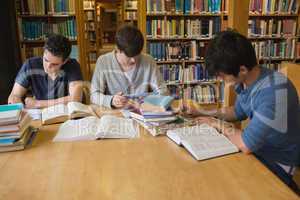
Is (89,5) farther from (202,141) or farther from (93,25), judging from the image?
(202,141)

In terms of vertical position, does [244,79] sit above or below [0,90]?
above

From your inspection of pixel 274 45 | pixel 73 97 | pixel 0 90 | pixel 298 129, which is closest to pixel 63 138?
pixel 73 97

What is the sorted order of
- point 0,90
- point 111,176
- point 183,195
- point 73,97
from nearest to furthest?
point 183,195 < point 111,176 < point 73,97 < point 0,90

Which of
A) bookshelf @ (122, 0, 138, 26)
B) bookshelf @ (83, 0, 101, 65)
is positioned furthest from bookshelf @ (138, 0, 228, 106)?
bookshelf @ (122, 0, 138, 26)

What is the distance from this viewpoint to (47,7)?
11.4 ft

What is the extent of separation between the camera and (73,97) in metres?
1.91

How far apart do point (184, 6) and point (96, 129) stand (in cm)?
281

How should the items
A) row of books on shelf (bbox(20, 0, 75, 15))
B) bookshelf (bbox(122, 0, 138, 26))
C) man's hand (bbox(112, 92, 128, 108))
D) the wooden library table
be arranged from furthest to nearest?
bookshelf (bbox(122, 0, 138, 26)) < row of books on shelf (bbox(20, 0, 75, 15)) < man's hand (bbox(112, 92, 128, 108)) < the wooden library table

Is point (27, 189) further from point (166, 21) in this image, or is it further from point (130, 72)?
point (166, 21)

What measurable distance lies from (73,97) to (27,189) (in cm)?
100

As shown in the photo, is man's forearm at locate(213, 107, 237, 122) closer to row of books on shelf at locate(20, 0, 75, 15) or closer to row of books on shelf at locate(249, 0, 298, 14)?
row of books on shelf at locate(20, 0, 75, 15)

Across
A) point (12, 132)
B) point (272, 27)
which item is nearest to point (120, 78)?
point (12, 132)

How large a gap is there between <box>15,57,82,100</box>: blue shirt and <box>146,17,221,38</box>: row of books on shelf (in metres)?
1.94

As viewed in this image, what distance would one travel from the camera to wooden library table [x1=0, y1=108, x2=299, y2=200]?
0.93 m
